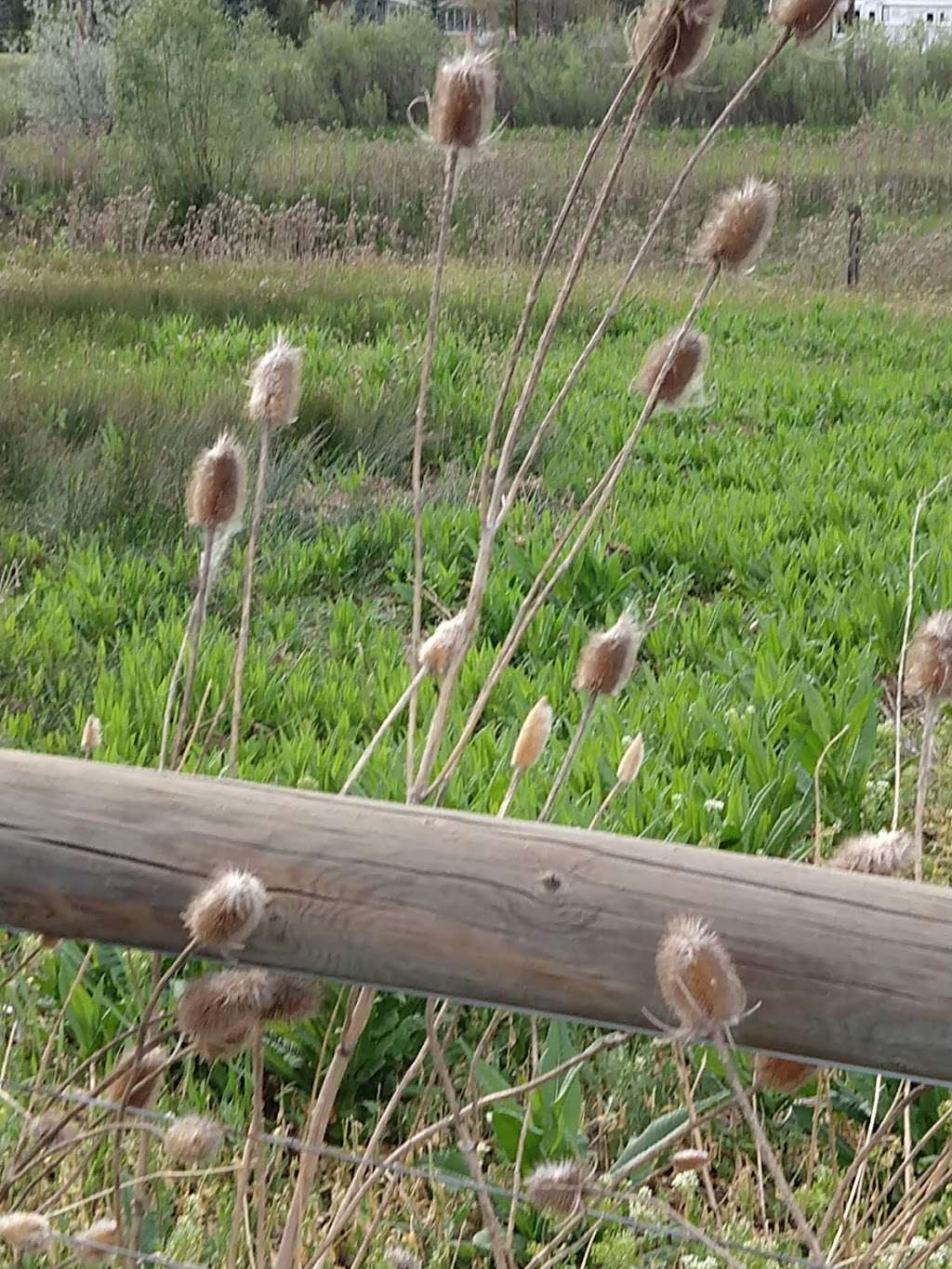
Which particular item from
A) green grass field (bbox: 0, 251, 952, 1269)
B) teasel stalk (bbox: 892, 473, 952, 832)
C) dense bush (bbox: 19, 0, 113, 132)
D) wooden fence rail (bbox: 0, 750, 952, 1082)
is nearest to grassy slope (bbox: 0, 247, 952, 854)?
green grass field (bbox: 0, 251, 952, 1269)

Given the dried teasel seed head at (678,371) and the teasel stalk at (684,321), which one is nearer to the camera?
the teasel stalk at (684,321)

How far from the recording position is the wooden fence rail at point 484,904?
3.05 ft

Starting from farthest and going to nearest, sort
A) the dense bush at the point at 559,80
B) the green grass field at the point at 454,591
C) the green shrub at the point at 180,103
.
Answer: the dense bush at the point at 559,80 < the green shrub at the point at 180,103 < the green grass field at the point at 454,591

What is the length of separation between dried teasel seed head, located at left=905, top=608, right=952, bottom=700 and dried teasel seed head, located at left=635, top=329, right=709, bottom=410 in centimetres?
35

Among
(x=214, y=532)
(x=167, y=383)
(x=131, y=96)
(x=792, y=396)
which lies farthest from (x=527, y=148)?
(x=214, y=532)

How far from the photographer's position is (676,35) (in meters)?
1.13

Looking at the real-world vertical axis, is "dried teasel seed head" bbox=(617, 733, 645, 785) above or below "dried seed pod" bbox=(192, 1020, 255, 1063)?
below

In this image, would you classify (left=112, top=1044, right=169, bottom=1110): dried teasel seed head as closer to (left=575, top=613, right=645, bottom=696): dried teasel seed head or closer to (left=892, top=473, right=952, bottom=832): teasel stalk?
(left=575, top=613, right=645, bottom=696): dried teasel seed head

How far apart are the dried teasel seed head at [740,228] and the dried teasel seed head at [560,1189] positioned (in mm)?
853

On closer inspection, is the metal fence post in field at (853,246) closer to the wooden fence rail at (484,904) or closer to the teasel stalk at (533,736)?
Result: the teasel stalk at (533,736)

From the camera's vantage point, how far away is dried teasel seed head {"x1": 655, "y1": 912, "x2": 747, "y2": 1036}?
84 centimetres

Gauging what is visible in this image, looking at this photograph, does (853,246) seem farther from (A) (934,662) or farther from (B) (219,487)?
(B) (219,487)

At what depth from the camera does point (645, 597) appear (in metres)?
4.04

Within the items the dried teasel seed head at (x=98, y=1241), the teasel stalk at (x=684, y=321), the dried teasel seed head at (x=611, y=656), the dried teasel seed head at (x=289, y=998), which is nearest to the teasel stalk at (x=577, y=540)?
the teasel stalk at (x=684, y=321)
